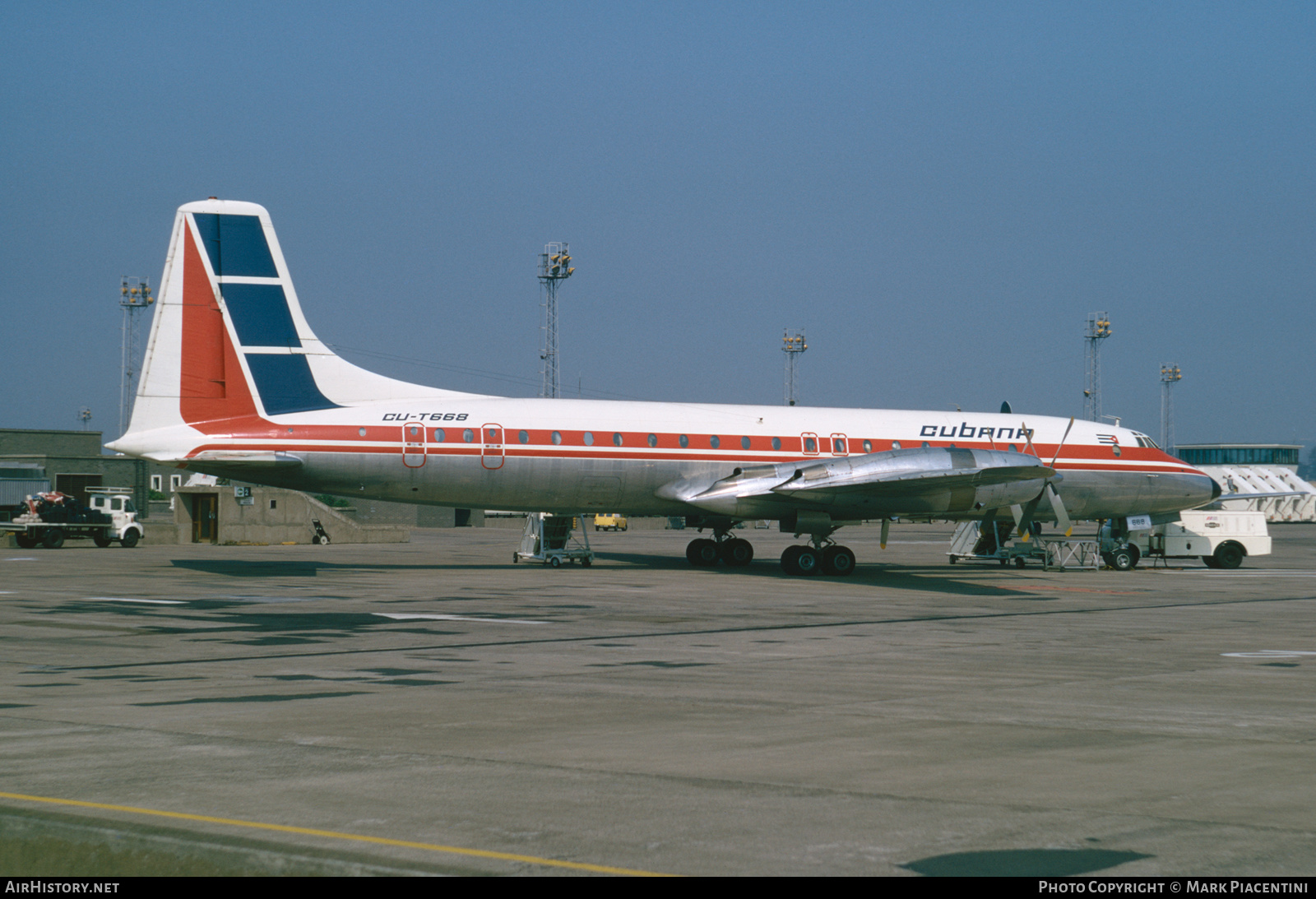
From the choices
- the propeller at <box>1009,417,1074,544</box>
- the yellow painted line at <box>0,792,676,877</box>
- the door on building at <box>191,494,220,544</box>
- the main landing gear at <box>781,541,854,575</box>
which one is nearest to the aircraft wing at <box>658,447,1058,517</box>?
the propeller at <box>1009,417,1074,544</box>

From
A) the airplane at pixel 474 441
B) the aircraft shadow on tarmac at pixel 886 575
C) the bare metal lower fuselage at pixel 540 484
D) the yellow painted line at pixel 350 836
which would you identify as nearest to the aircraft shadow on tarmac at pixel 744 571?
the aircraft shadow on tarmac at pixel 886 575

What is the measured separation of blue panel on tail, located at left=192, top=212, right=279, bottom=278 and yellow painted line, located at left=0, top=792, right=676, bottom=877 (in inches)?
977

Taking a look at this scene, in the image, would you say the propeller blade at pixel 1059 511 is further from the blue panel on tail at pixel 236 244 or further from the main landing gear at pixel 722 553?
the blue panel on tail at pixel 236 244

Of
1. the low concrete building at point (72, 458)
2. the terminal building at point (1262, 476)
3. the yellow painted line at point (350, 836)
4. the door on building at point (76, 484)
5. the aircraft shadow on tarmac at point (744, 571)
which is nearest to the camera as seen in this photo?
the yellow painted line at point (350, 836)

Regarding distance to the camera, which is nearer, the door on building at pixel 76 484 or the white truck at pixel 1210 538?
the white truck at pixel 1210 538

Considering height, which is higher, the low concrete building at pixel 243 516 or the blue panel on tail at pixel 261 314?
the blue panel on tail at pixel 261 314

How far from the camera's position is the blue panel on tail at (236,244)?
96.2 feet

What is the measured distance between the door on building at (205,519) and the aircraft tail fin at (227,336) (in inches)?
931

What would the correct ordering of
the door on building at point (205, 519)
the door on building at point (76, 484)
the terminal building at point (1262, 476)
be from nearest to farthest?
the door on building at point (205, 519) < the door on building at point (76, 484) < the terminal building at point (1262, 476)

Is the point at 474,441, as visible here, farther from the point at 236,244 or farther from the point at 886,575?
the point at 886,575

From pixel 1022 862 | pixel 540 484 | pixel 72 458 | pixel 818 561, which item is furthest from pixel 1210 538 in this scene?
pixel 72 458

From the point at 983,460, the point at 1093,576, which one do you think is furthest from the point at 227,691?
the point at 1093,576

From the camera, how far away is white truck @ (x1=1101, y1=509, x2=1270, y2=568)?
3922 cm

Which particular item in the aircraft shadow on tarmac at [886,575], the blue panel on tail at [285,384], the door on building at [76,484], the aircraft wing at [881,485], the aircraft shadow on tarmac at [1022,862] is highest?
the blue panel on tail at [285,384]
